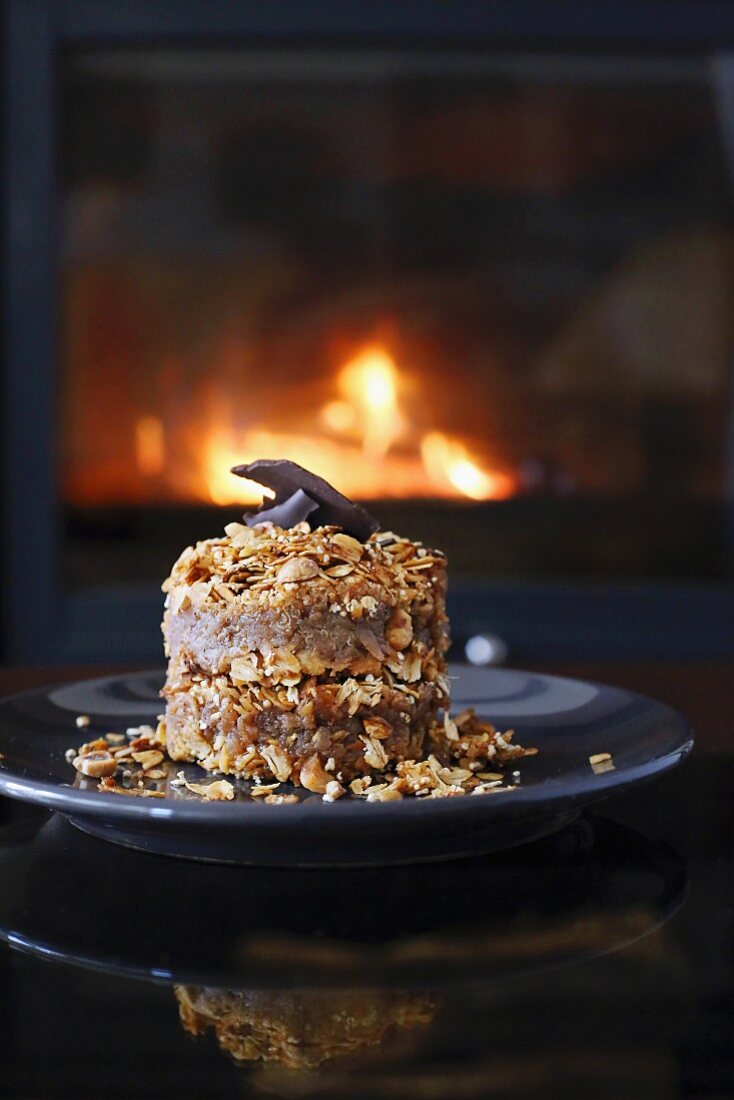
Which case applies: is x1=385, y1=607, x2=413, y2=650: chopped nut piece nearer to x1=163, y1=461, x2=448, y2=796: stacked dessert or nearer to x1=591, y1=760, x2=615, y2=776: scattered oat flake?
x1=163, y1=461, x2=448, y2=796: stacked dessert

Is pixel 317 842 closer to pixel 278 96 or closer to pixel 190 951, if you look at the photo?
pixel 190 951

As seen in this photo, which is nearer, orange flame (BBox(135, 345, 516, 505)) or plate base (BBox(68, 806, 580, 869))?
plate base (BBox(68, 806, 580, 869))

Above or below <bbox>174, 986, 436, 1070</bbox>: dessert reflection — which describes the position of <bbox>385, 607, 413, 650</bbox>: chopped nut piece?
above

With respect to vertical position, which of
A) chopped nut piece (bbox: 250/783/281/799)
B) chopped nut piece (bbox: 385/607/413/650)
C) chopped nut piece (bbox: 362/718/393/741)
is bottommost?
chopped nut piece (bbox: 250/783/281/799)

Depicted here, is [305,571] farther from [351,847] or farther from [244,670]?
[351,847]

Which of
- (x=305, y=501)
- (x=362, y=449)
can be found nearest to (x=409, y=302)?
(x=362, y=449)

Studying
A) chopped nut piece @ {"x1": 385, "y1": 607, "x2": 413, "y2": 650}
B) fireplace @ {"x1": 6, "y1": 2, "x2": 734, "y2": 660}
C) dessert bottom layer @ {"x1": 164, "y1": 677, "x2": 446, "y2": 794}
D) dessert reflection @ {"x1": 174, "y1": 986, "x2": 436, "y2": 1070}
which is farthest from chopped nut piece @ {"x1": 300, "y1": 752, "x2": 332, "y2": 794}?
fireplace @ {"x1": 6, "y1": 2, "x2": 734, "y2": 660}

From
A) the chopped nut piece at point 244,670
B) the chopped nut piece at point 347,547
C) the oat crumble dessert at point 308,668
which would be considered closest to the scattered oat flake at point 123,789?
the oat crumble dessert at point 308,668
